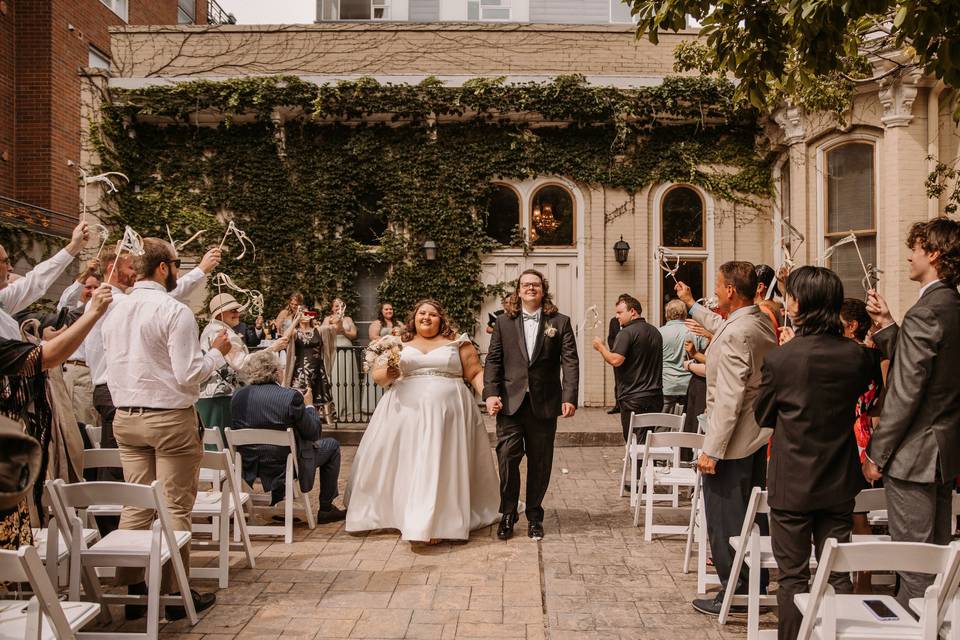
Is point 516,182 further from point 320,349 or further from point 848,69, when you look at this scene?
point 848,69

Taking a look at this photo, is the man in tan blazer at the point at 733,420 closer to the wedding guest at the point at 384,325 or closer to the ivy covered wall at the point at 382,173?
the wedding guest at the point at 384,325

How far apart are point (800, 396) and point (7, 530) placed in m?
3.74

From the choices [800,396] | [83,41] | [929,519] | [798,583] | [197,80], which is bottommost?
[798,583]

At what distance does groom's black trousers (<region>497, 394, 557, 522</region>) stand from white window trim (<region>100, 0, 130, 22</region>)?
57.8 ft

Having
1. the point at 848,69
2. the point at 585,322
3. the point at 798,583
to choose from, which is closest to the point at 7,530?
the point at 798,583

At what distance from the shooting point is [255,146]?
15.0 m

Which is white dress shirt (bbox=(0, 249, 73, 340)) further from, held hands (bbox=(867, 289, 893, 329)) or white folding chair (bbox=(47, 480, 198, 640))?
held hands (bbox=(867, 289, 893, 329))

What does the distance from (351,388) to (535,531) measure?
7.03 metres

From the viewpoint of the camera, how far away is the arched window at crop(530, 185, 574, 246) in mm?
15328

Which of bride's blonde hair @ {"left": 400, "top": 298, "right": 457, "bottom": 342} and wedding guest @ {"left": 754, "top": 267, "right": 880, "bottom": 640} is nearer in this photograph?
wedding guest @ {"left": 754, "top": 267, "right": 880, "bottom": 640}

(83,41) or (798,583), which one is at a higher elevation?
(83,41)

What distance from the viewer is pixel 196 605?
192 inches

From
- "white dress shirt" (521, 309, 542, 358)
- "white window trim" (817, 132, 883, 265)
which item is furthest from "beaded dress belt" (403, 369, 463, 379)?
"white window trim" (817, 132, 883, 265)

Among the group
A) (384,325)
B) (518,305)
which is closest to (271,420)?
(518,305)
